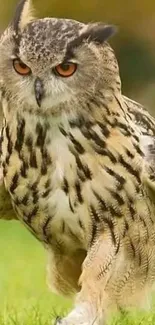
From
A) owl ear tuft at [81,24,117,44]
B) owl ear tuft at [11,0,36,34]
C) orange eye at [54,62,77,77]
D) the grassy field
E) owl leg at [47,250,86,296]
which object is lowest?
the grassy field

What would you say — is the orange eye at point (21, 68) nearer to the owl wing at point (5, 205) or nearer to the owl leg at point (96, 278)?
the owl wing at point (5, 205)

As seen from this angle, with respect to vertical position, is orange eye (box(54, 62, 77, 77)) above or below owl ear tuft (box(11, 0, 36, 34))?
below

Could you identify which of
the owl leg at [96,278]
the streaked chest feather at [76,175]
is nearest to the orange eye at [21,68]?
the streaked chest feather at [76,175]

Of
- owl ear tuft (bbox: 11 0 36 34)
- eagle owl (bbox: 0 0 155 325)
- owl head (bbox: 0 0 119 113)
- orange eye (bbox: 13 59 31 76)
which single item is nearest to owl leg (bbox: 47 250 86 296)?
eagle owl (bbox: 0 0 155 325)

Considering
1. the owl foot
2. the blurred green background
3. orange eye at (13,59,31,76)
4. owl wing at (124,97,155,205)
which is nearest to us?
the owl foot

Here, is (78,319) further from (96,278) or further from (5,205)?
(5,205)

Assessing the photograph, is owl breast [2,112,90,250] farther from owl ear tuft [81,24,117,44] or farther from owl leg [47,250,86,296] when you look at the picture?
owl ear tuft [81,24,117,44]

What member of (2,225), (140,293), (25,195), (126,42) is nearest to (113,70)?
(25,195)

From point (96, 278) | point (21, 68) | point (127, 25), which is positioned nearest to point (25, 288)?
point (96, 278)
